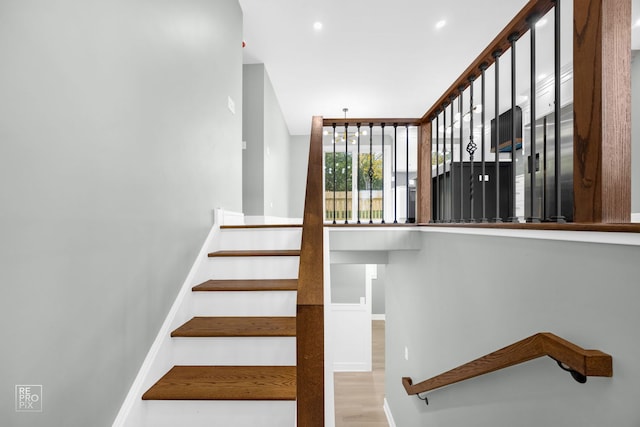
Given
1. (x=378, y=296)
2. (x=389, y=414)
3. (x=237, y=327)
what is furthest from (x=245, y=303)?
(x=378, y=296)

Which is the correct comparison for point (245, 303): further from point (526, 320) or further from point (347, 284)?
point (347, 284)

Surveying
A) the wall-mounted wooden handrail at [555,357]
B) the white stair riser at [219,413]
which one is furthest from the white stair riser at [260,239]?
the wall-mounted wooden handrail at [555,357]

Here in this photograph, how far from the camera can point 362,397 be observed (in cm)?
488

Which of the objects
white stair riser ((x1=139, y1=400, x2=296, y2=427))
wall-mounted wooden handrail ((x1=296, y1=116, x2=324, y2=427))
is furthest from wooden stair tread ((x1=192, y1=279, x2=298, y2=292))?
wall-mounted wooden handrail ((x1=296, y1=116, x2=324, y2=427))

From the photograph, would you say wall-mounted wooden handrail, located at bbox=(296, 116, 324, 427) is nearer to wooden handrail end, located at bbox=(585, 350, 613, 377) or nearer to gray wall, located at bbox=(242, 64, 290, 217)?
wooden handrail end, located at bbox=(585, 350, 613, 377)

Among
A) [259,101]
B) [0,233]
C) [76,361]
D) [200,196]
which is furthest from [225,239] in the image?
[259,101]

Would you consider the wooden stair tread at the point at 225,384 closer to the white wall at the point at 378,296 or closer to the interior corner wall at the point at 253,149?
the interior corner wall at the point at 253,149

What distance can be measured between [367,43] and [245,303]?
3562mm

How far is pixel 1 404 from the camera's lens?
0.84 metres

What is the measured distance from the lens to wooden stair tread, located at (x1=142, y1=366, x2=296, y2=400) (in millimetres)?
1347

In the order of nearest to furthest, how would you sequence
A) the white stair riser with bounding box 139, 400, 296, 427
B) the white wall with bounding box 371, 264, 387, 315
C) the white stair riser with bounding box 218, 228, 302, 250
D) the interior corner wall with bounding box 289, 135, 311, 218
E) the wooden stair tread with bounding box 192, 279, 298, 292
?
the white stair riser with bounding box 139, 400, 296, 427 → the wooden stair tread with bounding box 192, 279, 298, 292 → the white stair riser with bounding box 218, 228, 302, 250 → the interior corner wall with bounding box 289, 135, 311, 218 → the white wall with bounding box 371, 264, 387, 315

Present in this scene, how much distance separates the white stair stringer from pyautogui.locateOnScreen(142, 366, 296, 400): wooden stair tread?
33mm

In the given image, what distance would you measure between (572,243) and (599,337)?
270 millimetres

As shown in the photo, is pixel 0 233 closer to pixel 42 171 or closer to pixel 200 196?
pixel 42 171
